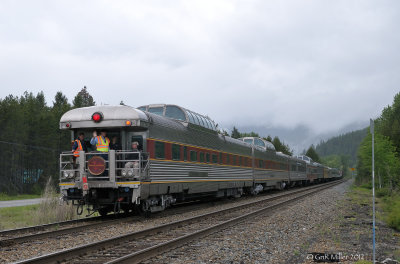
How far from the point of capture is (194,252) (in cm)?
834

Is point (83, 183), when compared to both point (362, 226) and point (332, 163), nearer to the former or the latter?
point (362, 226)

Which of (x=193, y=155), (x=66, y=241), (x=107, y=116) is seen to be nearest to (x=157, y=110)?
(x=193, y=155)

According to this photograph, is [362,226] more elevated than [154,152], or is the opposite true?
[154,152]

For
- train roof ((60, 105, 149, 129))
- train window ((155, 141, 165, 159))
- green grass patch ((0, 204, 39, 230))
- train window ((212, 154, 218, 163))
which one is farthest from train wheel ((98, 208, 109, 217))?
train window ((212, 154, 218, 163))

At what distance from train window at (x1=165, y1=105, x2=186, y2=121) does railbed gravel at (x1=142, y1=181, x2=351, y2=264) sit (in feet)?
17.9

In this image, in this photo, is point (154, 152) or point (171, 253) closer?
point (171, 253)

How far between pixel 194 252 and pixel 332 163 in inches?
7762

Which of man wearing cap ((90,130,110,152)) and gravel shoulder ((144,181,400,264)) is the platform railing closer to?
man wearing cap ((90,130,110,152))

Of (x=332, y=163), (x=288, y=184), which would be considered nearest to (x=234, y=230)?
(x=288, y=184)

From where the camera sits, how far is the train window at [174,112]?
16.7m

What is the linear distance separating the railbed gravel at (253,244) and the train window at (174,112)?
5470 mm

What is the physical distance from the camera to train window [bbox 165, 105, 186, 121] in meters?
16.7

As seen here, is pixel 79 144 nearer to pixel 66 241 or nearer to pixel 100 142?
pixel 100 142

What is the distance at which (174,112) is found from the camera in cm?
1684
